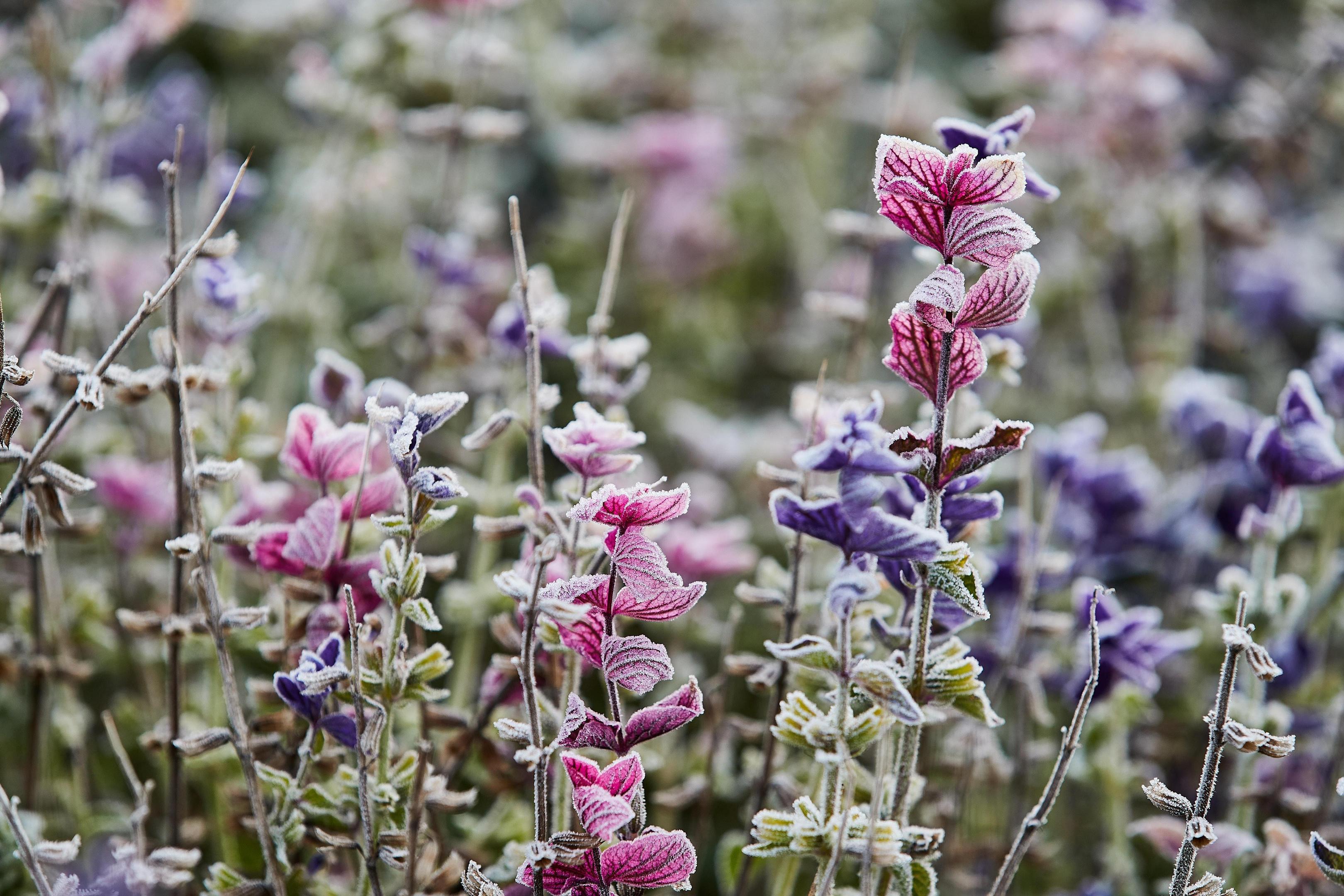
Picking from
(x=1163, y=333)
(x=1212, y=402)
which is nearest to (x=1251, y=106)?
(x=1163, y=333)

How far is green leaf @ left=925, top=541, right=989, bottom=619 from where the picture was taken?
0.63 metres

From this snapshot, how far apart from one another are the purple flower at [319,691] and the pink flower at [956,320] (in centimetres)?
39

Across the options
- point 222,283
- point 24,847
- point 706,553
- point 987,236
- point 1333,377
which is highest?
point 987,236

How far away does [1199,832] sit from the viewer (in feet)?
2.17

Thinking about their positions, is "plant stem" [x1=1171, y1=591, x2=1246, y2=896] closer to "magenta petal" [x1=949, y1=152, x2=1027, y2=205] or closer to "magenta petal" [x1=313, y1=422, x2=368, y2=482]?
"magenta petal" [x1=949, y1=152, x2=1027, y2=205]

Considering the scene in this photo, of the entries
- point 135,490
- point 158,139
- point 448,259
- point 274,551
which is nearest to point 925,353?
point 274,551

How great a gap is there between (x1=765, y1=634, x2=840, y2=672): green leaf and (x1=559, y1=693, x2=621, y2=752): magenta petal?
4.1 inches

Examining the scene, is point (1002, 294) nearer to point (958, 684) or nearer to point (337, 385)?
point (958, 684)

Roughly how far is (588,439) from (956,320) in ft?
0.75

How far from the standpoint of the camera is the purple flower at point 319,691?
0.69m

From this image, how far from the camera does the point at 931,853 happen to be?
70cm

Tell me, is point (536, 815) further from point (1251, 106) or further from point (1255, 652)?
point (1251, 106)

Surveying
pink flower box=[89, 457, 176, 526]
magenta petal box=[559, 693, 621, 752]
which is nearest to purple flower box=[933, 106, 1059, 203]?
magenta petal box=[559, 693, 621, 752]

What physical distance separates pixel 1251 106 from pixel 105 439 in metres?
1.65
